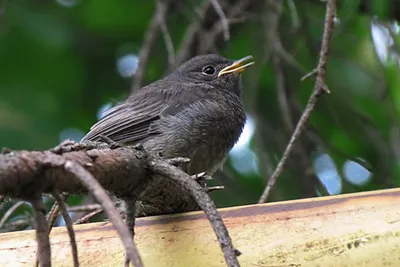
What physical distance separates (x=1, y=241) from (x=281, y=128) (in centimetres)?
280

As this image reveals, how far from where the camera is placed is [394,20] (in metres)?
4.49

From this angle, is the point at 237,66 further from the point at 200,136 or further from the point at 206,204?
the point at 206,204

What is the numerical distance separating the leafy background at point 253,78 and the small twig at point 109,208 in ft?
9.47

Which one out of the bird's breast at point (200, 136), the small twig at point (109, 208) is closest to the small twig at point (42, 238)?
the small twig at point (109, 208)

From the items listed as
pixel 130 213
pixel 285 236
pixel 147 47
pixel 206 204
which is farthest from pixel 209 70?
pixel 206 204

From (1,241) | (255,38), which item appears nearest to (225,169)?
(255,38)

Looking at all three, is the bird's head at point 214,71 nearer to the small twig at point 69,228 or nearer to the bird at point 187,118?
the bird at point 187,118

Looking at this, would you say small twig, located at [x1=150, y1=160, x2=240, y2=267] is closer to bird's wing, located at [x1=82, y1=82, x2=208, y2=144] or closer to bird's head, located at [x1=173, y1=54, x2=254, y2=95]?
bird's wing, located at [x1=82, y1=82, x2=208, y2=144]

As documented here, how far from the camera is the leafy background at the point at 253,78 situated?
4.49m

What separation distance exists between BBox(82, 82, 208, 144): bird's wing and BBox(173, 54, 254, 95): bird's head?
0.29 m

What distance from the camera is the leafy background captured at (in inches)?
177

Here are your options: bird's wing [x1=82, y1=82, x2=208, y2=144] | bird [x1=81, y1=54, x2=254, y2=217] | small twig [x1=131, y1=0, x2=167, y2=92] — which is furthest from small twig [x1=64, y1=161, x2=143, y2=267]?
small twig [x1=131, y1=0, x2=167, y2=92]

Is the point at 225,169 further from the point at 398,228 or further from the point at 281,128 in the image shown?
the point at 398,228

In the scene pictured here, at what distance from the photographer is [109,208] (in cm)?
137
